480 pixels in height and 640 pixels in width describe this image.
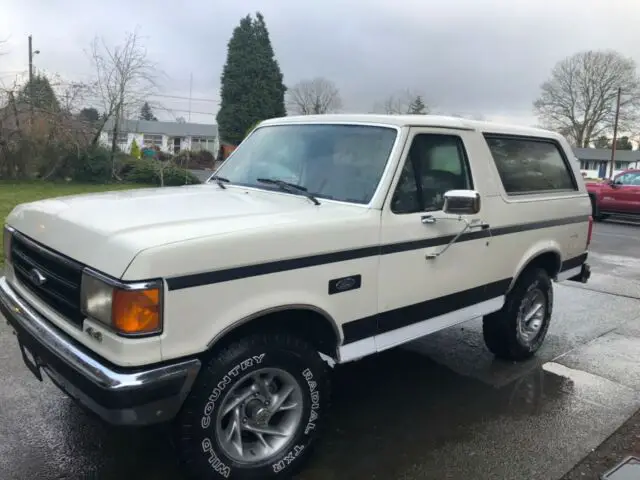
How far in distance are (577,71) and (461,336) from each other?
59.2 m

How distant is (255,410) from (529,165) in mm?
3275

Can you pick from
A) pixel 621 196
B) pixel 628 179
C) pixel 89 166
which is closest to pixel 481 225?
pixel 621 196

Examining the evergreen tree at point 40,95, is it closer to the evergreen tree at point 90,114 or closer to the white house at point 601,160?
the evergreen tree at point 90,114

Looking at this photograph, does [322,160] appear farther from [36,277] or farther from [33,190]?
[33,190]

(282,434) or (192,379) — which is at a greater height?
(192,379)

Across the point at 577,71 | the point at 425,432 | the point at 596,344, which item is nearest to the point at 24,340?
the point at 425,432

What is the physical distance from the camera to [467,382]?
14.9 feet

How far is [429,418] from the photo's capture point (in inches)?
153

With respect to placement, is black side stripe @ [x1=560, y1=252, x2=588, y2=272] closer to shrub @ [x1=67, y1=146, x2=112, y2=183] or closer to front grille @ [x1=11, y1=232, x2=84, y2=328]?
front grille @ [x1=11, y1=232, x2=84, y2=328]

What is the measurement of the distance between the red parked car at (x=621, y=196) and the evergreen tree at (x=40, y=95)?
18.6 meters

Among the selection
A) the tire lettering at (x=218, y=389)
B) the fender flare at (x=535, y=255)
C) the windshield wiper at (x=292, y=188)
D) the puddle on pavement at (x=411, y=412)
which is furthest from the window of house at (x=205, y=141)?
the tire lettering at (x=218, y=389)

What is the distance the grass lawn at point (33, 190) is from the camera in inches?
536

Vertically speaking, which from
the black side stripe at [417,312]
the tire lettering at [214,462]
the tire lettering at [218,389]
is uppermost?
the black side stripe at [417,312]

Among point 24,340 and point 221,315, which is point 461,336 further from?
point 24,340
